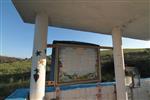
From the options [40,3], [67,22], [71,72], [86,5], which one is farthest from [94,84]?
[40,3]

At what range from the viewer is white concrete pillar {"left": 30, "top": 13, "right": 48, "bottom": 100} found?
9.87 ft

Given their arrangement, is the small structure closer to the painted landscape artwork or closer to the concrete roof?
the concrete roof

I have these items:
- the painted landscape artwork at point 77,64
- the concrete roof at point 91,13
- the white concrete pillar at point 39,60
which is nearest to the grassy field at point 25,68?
the painted landscape artwork at point 77,64

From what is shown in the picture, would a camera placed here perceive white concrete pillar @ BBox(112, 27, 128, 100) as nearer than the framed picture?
No

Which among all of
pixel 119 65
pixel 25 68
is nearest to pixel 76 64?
pixel 119 65

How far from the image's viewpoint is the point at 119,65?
4066 millimetres

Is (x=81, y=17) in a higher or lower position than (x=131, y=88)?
higher

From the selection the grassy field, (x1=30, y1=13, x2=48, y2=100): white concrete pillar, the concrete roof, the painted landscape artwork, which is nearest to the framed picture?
A: the painted landscape artwork

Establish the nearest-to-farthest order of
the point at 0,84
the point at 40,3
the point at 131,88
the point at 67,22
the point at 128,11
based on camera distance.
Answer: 1. the point at 40,3
2. the point at 128,11
3. the point at 67,22
4. the point at 131,88
5. the point at 0,84

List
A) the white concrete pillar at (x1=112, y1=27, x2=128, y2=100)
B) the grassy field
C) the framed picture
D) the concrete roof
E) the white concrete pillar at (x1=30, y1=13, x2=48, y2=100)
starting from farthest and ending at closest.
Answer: the grassy field < the white concrete pillar at (x1=112, y1=27, x2=128, y2=100) < the framed picture < the white concrete pillar at (x1=30, y1=13, x2=48, y2=100) < the concrete roof

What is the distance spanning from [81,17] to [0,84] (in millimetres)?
5422

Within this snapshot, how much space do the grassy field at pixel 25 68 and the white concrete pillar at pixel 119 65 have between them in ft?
12.0

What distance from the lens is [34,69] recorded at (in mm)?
3053

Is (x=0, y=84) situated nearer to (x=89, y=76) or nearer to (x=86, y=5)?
(x=89, y=76)
